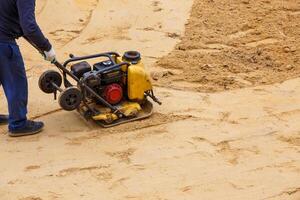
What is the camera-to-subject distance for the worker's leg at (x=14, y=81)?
5.51 metres

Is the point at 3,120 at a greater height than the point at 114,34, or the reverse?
the point at 114,34

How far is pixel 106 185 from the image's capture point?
4895 mm

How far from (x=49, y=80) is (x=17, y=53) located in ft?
1.58

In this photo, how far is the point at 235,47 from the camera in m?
7.79

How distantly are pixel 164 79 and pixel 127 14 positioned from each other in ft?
7.23

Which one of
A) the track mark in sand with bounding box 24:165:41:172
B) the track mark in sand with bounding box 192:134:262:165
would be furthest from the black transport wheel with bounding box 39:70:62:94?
the track mark in sand with bounding box 192:134:262:165

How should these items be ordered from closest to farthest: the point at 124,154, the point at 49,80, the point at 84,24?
the point at 124,154
the point at 49,80
the point at 84,24

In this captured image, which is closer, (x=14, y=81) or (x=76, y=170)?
(x=76, y=170)

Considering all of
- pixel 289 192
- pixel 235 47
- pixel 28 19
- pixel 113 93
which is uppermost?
pixel 28 19

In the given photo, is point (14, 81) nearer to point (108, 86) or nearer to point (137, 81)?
point (108, 86)

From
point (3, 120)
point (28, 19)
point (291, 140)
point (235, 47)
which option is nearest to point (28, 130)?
point (3, 120)

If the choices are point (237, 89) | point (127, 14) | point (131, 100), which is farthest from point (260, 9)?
point (131, 100)

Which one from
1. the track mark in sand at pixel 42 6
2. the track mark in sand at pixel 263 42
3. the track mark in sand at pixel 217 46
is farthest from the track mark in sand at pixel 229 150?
the track mark in sand at pixel 42 6

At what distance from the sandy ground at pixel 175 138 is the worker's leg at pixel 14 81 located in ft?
0.75
